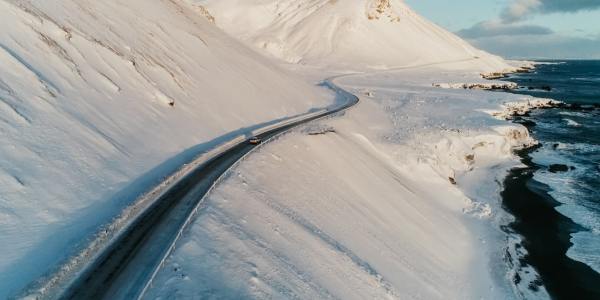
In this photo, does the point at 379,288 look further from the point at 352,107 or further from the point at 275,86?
the point at 275,86

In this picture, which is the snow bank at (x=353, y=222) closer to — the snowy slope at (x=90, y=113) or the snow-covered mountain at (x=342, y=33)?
the snowy slope at (x=90, y=113)

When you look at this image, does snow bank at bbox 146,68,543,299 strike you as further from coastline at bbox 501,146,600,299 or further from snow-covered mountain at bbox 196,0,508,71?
snow-covered mountain at bbox 196,0,508,71

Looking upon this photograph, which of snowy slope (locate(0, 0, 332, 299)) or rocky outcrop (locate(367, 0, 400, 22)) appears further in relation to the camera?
rocky outcrop (locate(367, 0, 400, 22))

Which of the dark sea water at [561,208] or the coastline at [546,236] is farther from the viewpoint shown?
the dark sea water at [561,208]

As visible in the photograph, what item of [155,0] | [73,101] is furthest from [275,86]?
[73,101]

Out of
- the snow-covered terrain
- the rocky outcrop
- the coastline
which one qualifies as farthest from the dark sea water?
the rocky outcrop

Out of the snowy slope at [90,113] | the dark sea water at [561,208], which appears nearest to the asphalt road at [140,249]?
the snowy slope at [90,113]
